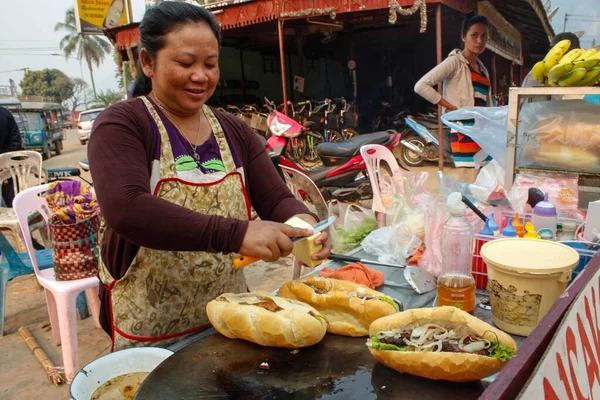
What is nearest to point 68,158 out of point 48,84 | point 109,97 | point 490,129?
point 490,129

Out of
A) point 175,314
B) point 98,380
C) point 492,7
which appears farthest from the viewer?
point 492,7

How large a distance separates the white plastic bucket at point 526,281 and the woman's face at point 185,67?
1.01 meters

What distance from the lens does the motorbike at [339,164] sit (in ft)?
19.1

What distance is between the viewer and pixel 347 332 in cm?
127

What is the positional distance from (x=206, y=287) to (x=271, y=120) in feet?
16.3

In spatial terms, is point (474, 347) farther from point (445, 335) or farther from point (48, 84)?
point (48, 84)

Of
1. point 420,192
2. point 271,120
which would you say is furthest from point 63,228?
point 271,120

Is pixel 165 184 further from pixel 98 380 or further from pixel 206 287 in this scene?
pixel 98 380

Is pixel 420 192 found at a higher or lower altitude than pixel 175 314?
higher

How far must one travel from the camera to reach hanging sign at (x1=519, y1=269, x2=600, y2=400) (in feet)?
2.13

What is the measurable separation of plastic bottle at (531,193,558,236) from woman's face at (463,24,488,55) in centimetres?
271

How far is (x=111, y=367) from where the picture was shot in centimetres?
117

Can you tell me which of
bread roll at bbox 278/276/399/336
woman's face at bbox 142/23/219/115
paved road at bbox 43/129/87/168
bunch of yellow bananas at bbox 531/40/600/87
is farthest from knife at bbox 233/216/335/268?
paved road at bbox 43/129/87/168

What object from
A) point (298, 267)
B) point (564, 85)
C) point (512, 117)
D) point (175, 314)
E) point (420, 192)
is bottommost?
point (298, 267)
